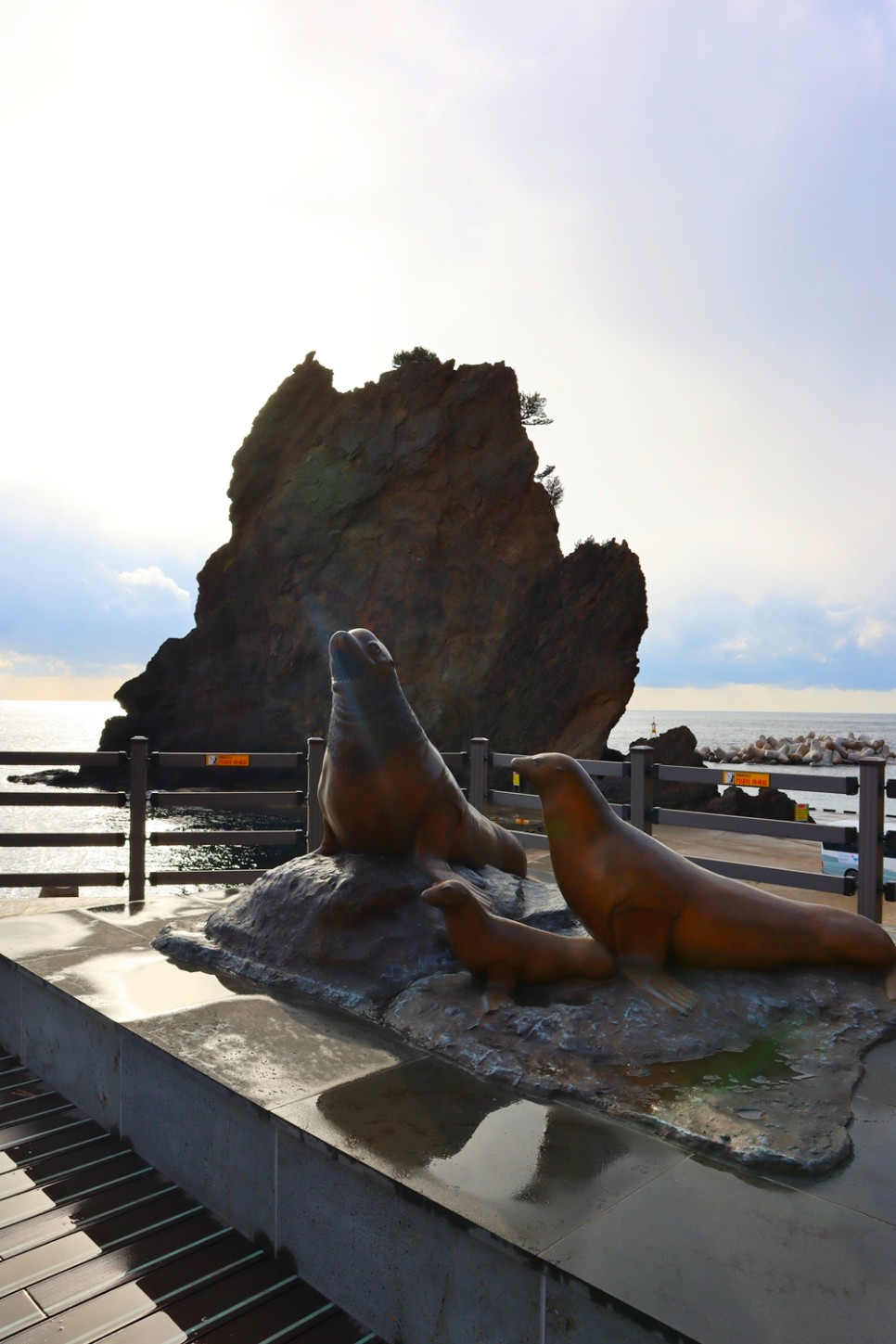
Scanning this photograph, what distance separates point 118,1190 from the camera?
2.67m

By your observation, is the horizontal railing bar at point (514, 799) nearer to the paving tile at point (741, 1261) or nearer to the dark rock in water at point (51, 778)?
the paving tile at point (741, 1261)

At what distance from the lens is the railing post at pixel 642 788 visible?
6492 millimetres

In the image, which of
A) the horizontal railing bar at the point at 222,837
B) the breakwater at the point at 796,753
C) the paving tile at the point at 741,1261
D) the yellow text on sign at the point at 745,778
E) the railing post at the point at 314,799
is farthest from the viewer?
the breakwater at the point at 796,753

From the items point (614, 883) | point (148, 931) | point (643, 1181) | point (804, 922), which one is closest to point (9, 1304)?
point (643, 1181)

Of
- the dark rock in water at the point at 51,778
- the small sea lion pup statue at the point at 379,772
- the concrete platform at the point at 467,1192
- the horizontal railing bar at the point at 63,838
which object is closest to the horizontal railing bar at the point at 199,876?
the horizontal railing bar at the point at 63,838

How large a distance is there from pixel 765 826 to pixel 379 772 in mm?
3500

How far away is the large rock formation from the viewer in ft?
91.2

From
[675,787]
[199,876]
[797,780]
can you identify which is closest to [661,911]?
[797,780]

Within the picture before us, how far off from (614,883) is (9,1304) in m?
2.01

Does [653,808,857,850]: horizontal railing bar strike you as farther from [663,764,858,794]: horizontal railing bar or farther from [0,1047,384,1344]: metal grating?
[0,1047,384,1344]: metal grating

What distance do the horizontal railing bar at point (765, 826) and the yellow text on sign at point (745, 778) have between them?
0.24m

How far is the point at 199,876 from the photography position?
22.9ft

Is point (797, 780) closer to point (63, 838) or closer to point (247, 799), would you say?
point (247, 799)

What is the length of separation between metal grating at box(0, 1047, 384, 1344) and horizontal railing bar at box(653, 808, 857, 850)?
417 centimetres
